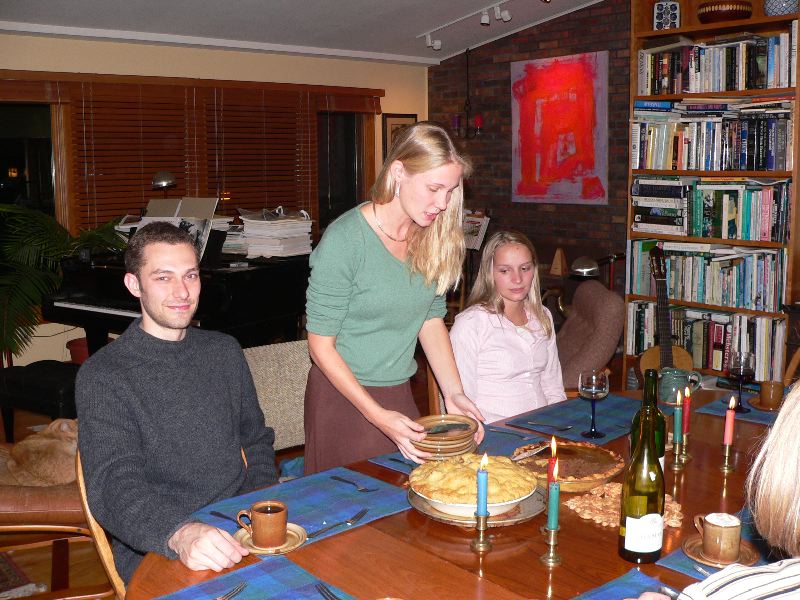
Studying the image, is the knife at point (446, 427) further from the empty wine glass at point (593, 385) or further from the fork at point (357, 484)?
the empty wine glass at point (593, 385)

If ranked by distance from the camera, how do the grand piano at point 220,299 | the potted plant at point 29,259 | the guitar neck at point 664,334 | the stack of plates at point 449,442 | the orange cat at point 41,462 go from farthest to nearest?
the potted plant at point 29,259, the grand piano at point 220,299, the guitar neck at point 664,334, the orange cat at point 41,462, the stack of plates at point 449,442

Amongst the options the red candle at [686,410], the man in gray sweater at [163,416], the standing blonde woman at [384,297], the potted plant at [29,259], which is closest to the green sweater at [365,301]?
the standing blonde woman at [384,297]

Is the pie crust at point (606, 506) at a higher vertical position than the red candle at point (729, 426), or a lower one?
lower

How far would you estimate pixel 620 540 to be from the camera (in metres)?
Result: 1.55

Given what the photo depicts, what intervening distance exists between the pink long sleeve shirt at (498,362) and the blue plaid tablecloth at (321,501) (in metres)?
1.00

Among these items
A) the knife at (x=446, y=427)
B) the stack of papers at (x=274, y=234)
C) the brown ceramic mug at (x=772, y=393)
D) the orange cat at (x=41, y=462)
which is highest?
the stack of papers at (x=274, y=234)

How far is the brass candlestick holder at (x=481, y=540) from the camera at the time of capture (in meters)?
1.56

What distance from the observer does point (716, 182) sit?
4852mm

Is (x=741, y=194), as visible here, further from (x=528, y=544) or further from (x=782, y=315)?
(x=528, y=544)

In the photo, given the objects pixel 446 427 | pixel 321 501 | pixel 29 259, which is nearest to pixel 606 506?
pixel 446 427

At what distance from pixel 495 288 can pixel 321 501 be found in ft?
4.48

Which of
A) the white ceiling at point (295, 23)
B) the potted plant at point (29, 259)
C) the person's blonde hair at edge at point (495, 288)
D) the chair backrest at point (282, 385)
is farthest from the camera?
the white ceiling at point (295, 23)

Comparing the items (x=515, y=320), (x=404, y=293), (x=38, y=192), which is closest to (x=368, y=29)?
(x=38, y=192)

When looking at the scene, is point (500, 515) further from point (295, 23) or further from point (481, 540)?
point (295, 23)
